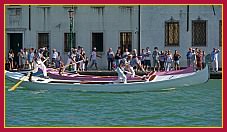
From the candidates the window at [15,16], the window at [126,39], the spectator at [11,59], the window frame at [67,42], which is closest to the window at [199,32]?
the window at [126,39]

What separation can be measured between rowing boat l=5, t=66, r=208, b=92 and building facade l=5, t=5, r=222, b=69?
7.75 meters

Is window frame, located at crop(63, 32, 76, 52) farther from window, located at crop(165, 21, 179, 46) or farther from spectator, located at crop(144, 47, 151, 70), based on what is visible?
window, located at crop(165, 21, 179, 46)

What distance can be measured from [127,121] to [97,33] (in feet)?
57.3

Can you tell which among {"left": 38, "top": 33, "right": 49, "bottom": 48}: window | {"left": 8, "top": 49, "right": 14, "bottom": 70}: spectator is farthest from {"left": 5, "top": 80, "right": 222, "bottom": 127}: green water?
{"left": 38, "top": 33, "right": 49, "bottom": 48}: window

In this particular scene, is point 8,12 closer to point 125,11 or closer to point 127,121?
point 125,11

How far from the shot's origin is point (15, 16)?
32281mm

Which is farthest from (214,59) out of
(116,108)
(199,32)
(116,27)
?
(116,108)

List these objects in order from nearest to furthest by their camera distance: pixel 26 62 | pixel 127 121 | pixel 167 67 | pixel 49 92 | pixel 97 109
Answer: pixel 127 121
pixel 97 109
pixel 49 92
pixel 167 67
pixel 26 62

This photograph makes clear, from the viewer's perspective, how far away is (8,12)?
32.1m

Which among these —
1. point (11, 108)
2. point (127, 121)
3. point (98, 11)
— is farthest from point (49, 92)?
point (98, 11)

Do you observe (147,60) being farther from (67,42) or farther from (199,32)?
(67,42)

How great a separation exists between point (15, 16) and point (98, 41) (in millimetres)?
4907

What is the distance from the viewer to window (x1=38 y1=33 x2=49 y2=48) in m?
32.5

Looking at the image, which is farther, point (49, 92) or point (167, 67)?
point (167, 67)
